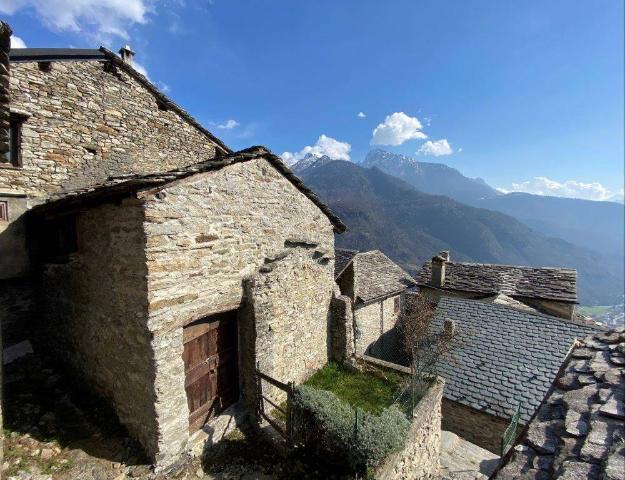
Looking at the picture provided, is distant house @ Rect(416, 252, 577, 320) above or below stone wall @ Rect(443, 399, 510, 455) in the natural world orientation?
above

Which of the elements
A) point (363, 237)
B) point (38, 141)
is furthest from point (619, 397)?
point (363, 237)

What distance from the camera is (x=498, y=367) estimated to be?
11.4 meters

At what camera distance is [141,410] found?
5.36m

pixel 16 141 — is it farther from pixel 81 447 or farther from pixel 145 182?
pixel 81 447

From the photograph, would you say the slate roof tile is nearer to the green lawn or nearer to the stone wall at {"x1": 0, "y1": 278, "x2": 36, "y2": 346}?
the green lawn

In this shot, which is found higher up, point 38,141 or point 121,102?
point 121,102

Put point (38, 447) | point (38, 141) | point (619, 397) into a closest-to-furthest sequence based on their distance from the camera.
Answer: point (619, 397) < point (38, 447) < point (38, 141)

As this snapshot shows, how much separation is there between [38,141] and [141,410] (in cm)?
645

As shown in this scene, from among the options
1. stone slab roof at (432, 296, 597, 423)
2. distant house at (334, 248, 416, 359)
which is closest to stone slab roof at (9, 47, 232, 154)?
distant house at (334, 248, 416, 359)

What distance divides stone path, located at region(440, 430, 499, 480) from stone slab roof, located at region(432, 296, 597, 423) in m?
1.20

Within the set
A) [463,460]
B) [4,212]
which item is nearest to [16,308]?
[4,212]

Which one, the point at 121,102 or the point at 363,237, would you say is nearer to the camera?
the point at 121,102

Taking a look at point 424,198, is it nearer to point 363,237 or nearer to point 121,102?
point 363,237

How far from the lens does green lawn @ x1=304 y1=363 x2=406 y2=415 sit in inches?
298
